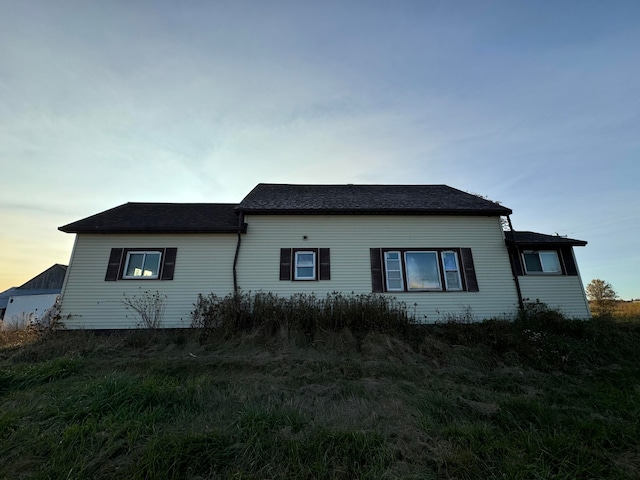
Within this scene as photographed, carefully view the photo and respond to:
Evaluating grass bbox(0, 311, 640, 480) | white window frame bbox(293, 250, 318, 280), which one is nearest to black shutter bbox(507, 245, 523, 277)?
grass bbox(0, 311, 640, 480)

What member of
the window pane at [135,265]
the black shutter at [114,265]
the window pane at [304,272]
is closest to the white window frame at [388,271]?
the window pane at [304,272]

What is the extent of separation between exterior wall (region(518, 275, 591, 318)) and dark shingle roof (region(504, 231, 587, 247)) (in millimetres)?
1352

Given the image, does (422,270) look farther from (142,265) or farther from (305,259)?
(142,265)

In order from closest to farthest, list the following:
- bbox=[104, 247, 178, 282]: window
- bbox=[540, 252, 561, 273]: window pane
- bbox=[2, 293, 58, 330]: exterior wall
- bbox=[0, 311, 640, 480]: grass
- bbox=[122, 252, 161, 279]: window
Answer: bbox=[0, 311, 640, 480]: grass → bbox=[104, 247, 178, 282]: window → bbox=[122, 252, 161, 279]: window → bbox=[540, 252, 561, 273]: window pane → bbox=[2, 293, 58, 330]: exterior wall

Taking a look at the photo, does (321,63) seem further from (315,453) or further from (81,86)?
(315,453)

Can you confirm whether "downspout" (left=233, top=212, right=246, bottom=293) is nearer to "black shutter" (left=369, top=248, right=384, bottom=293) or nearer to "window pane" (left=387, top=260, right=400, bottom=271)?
"black shutter" (left=369, top=248, right=384, bottom=293)

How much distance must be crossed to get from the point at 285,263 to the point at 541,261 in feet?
35.0

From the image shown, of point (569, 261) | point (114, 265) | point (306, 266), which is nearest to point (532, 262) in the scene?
point (569, 261)

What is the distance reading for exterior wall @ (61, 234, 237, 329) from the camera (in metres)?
10.1

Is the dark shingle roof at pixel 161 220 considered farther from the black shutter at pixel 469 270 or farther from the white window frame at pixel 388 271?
the black shutter at pixel 469 270

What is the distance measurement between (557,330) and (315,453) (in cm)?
1019

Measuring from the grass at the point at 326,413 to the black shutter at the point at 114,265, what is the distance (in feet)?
10.7

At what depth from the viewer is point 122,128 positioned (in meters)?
9.92

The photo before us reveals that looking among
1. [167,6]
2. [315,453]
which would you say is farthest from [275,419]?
[167,6]
